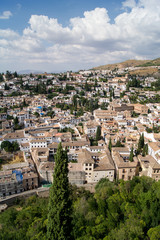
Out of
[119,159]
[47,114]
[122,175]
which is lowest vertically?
[122,175]

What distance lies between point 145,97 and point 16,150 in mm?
47218

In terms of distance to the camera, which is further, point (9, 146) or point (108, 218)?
point (9, 146)

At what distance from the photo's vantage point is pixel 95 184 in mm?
22656

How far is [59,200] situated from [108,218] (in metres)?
8.30

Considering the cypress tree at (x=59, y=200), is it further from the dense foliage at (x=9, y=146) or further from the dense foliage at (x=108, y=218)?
the dense foliage at (x=9, y=146)

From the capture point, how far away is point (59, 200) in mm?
8766

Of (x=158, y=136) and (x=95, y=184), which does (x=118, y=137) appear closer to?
(x=158, y=136)

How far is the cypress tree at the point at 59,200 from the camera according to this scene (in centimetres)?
859

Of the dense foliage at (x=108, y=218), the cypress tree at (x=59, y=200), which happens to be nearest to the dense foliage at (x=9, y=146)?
the dense foliage at (x=108, y=218)

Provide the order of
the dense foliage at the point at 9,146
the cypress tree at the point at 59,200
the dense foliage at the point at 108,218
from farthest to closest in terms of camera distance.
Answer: the dense foliage at the point at 9,146 → the dense foliage at the point at 108,218 → the cypress tree at the point at 59,200

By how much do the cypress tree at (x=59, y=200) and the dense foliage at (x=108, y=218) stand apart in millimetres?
3070

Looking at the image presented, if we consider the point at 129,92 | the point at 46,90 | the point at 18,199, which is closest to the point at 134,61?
the point at 129,92

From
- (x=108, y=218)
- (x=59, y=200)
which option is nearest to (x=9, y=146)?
(x=108, y=218)

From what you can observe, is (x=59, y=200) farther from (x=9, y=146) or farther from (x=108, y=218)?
(x=9, y=146)
